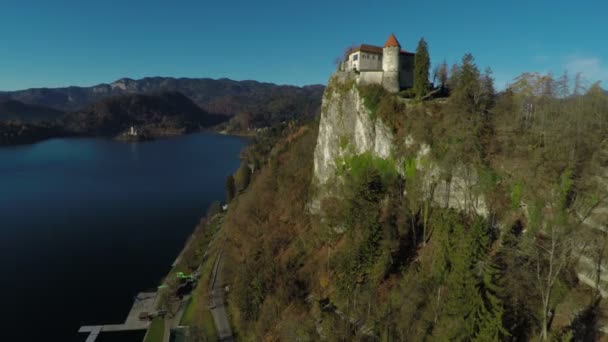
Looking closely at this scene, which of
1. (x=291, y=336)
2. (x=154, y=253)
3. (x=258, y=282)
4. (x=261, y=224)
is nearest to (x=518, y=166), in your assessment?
(x=291, y=336)

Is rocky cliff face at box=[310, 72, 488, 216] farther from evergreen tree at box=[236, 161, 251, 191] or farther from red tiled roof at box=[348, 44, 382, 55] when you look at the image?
evergreen tree at box=[236, 161, 251, 191]

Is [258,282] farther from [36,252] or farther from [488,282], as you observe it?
[36,252]

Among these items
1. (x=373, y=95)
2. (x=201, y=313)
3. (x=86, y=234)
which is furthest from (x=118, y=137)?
(x=373, y=95)

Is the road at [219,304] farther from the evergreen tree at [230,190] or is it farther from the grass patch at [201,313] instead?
the evergreen tree at [230,190]

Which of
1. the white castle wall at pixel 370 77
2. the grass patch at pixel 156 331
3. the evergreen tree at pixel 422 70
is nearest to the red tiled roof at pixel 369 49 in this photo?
the white castle wall at pixel 370 77

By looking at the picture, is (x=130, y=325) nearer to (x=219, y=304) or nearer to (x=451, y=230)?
(x=219, y=304)
